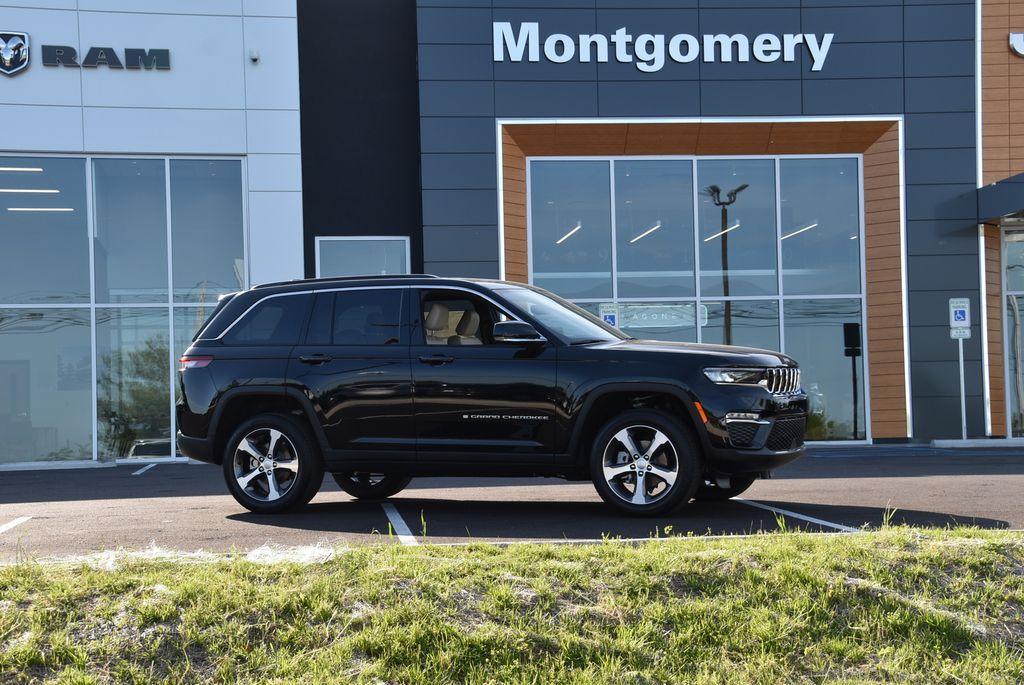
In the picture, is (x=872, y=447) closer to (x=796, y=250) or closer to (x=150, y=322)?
(x=796, y=250)

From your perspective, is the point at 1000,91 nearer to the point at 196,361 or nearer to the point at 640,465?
the point at 640,465

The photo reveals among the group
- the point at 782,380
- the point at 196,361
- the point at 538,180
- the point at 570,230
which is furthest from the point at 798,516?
the point at 538,180

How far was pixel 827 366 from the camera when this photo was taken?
19.5 metres

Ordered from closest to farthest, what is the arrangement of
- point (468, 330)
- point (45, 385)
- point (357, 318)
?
point (468, 330), point (357, 318), point (45, 385)

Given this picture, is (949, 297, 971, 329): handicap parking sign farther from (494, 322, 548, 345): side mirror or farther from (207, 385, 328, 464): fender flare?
(207, 385, 328, 464): fender flare

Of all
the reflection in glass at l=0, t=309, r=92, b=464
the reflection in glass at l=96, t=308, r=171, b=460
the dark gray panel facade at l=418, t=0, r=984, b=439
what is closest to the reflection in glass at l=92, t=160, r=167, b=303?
the reflection in glass at l=96, t=308, r=171, b=460

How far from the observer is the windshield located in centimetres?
850

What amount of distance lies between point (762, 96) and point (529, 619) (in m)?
15.5

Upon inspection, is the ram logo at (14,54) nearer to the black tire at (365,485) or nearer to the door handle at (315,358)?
the black tire at (365,485)

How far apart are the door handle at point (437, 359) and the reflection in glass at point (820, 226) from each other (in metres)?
12.2

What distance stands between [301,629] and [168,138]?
1449 centimetres

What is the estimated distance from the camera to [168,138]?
1797cm

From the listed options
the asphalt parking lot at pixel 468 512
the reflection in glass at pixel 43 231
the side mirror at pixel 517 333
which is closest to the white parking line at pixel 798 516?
the asphalt parking lot at pixel 468 512

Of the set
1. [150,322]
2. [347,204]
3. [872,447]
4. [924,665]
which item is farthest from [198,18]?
[924,665]
